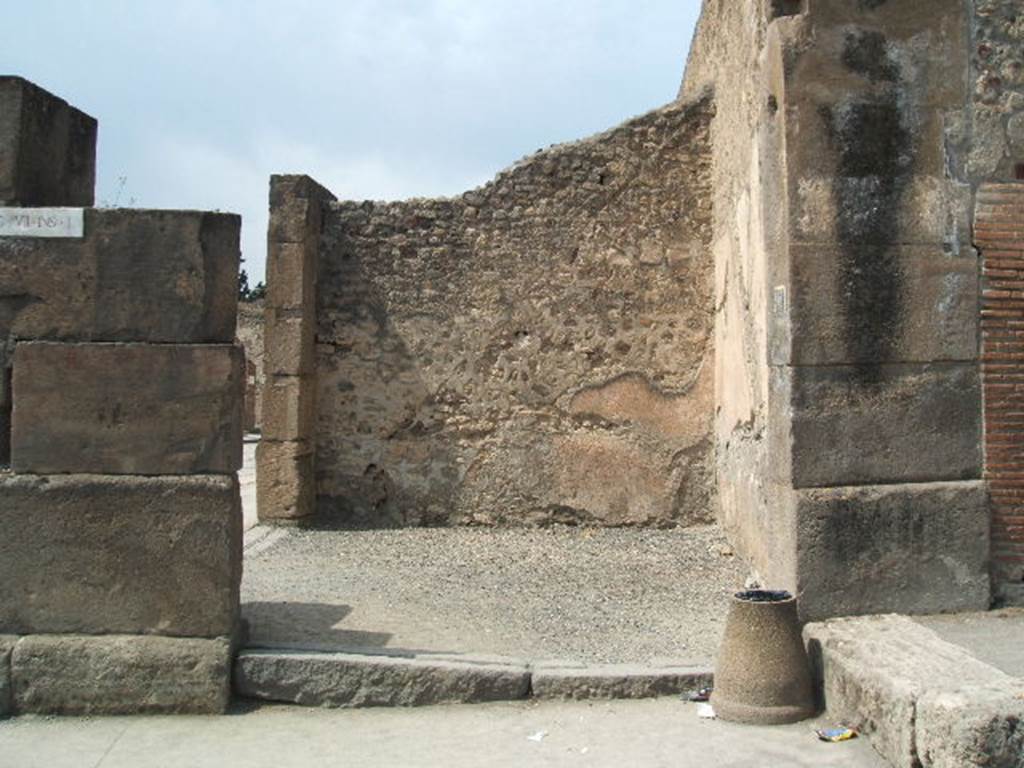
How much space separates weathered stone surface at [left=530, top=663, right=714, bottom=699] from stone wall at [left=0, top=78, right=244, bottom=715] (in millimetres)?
1511

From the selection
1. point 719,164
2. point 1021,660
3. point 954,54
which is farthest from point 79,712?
point 719,164

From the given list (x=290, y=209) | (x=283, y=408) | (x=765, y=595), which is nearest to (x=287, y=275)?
(x=290, y=209)

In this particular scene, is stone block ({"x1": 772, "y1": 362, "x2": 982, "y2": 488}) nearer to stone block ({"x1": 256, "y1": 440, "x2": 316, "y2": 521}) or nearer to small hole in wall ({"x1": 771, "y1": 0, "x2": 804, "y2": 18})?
small hole in wall ({"x1": 771, "y1": 0, "x2": 804, "y2": 18})

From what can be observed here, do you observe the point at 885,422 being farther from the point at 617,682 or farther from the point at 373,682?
the point at 373,682

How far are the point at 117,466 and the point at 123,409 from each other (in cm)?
27

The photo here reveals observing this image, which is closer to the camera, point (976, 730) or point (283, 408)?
point (976, 730)

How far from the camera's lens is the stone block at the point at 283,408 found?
9336 mm

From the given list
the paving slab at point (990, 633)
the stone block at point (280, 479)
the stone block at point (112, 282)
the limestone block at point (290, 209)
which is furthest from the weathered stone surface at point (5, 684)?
the limestone block at point (290, 209)

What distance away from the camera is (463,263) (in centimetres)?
966

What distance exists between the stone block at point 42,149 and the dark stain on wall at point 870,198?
393 centimetres

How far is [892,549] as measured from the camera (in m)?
4.96

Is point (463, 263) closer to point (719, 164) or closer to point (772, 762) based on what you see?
point (719, 164)

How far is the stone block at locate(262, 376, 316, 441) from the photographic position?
9336 mm

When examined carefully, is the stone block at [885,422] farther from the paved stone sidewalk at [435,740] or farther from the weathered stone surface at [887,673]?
the paved stone sidewalk at [435,740]
